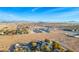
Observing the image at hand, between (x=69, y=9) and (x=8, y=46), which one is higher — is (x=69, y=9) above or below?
above
